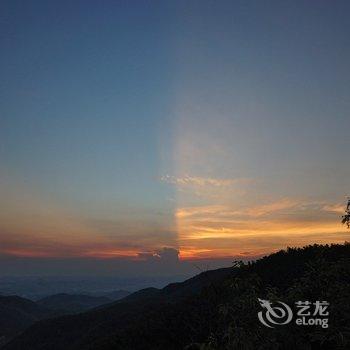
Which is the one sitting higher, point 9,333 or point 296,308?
point 296,308

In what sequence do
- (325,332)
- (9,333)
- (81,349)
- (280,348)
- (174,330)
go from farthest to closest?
(9,333) < (81,349) < (174,330) < (280,348) < (325,332)

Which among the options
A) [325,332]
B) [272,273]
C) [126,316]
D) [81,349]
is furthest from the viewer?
[126,316]

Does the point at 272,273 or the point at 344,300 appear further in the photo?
the point at 272,273

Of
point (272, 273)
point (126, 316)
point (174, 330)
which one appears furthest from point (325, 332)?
point (126, 316)

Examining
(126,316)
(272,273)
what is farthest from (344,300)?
(126,316)

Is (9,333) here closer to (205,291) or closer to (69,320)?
(69,320)

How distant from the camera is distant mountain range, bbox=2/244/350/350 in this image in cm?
1002

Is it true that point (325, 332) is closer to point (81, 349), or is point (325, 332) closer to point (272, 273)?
point (272, 273)

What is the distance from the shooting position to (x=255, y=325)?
34.0 feet

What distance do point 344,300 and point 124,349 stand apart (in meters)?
36.6

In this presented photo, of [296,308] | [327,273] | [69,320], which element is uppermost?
[327,273]

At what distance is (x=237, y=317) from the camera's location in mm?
10383

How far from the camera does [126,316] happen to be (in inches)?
3098

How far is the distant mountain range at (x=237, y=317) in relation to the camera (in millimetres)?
10023
